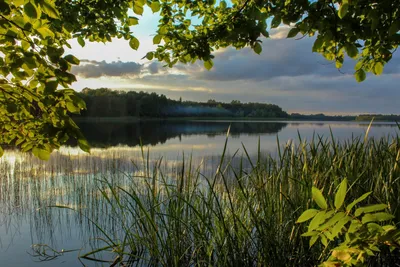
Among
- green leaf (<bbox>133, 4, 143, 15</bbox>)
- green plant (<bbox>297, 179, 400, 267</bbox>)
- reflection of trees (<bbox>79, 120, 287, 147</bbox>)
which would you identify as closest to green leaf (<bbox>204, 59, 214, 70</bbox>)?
green leaf (<bbox>133, 4, 143, 15</bbox>)

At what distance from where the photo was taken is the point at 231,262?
3.30 meters

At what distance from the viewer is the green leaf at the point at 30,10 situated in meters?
1.54

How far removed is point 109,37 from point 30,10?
12.4 ft

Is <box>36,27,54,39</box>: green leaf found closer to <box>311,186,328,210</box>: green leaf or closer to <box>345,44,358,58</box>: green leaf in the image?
<box>311,186,328,210</box>: green leaf

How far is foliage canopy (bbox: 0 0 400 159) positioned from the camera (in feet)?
5.98

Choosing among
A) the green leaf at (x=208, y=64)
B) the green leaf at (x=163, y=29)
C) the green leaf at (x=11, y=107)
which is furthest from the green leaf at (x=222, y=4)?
the green leaf at (x=11, y=107)

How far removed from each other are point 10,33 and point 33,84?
0.38 metres

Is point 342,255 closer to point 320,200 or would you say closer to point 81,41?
point 320,200

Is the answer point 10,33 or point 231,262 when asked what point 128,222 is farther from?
point 10,33

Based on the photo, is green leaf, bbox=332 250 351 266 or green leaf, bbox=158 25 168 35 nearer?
green leaf, bbox=332 250 351 266

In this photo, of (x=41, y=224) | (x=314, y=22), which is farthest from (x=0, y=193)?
(x=314, y=22)

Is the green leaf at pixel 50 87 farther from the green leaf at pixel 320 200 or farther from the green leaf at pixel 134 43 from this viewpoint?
the green leaf at pixel 134 43

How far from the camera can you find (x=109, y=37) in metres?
5.12

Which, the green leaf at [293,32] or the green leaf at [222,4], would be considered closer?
the green leaf at [293,32]
